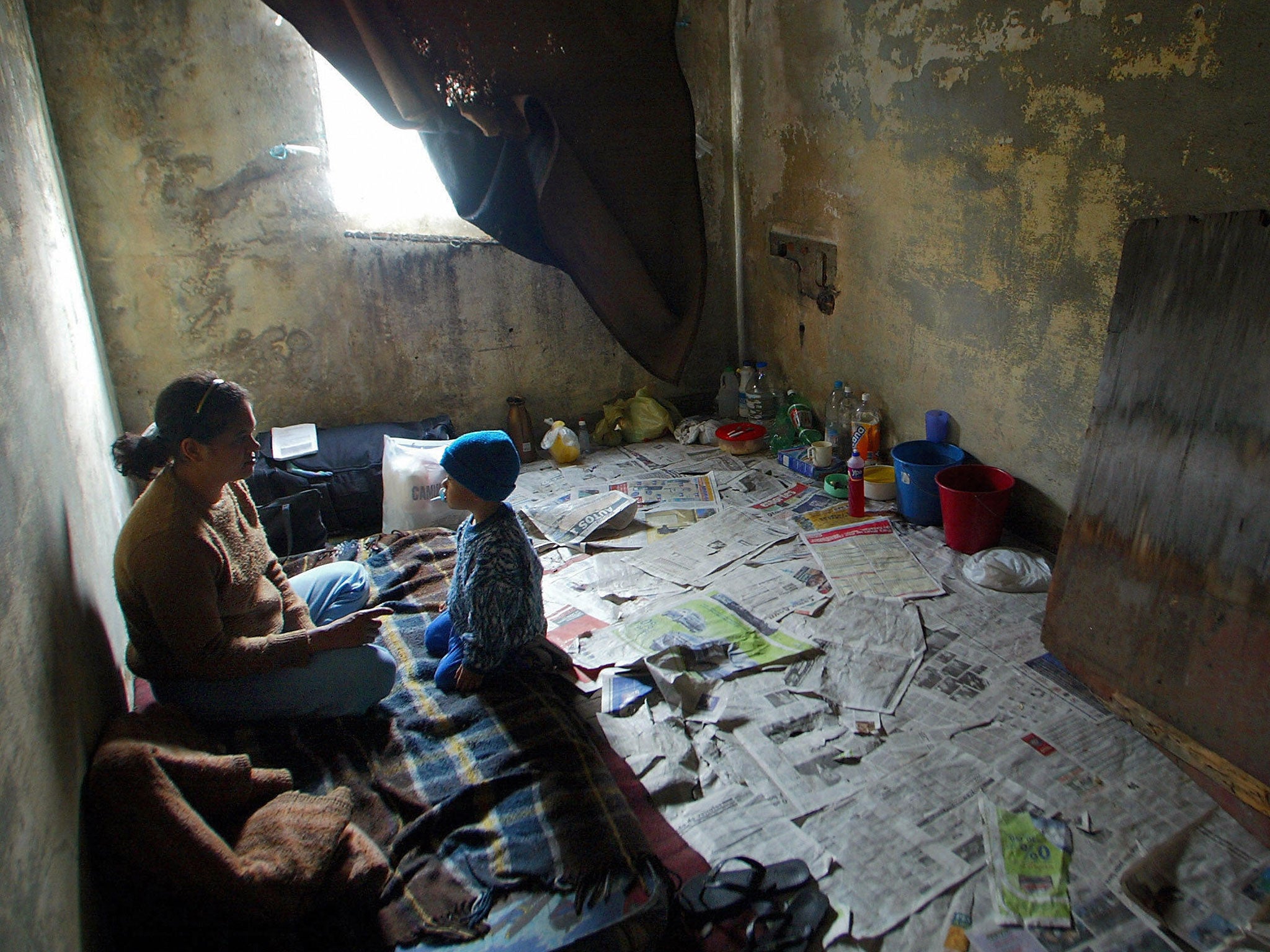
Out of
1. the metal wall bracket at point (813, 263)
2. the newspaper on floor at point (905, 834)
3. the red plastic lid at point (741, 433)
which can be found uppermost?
the metal wall bracket at point (813, 263)

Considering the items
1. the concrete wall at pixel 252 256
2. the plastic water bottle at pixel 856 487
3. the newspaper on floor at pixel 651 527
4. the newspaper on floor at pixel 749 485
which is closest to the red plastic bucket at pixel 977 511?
the plastic water bottle at pixel 856 487

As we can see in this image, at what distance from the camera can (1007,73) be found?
253 cm

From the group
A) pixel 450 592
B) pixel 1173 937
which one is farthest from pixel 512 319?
pixel 1173 937

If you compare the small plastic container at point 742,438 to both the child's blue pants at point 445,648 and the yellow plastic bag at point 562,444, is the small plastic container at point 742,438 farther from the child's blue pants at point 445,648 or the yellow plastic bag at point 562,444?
the child's blue pants at point 445,648

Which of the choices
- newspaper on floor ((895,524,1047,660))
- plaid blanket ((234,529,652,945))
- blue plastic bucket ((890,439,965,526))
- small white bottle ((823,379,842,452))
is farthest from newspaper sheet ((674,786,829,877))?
small white bottle ((823,379,842,452))

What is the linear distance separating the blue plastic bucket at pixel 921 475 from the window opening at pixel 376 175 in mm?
2159

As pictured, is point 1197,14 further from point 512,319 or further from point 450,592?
point 512,319

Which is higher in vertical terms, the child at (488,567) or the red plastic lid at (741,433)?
the child at (488,567)

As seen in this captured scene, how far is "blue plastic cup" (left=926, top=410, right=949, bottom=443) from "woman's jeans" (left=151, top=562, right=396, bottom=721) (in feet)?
7.37

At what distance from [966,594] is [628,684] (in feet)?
3.82

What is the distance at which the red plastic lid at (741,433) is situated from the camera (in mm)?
3842

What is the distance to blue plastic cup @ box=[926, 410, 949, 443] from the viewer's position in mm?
3102

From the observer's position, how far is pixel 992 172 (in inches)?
105

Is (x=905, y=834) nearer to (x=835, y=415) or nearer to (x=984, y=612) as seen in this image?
(x=984, y=612)
